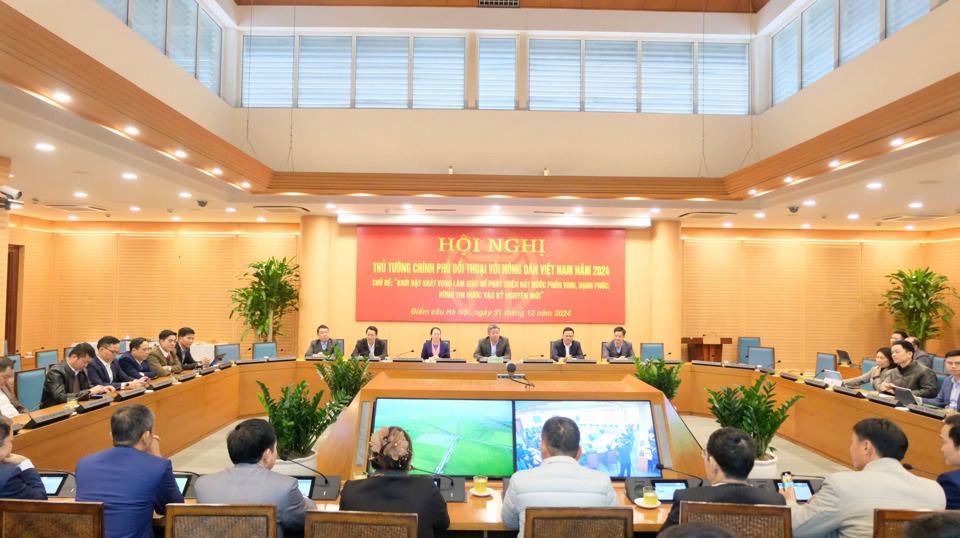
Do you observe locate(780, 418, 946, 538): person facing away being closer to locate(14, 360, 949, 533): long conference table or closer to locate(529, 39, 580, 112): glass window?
locate(14, 360, 949, 533): long conference table

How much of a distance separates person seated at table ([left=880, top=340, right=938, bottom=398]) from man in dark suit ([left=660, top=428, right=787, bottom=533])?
4.40m

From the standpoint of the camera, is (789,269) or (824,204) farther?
(789,269)

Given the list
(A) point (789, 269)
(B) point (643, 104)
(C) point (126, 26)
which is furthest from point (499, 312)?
(C) point (126, 26)

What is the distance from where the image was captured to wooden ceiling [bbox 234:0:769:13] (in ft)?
31.4

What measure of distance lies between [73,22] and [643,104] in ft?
25.8

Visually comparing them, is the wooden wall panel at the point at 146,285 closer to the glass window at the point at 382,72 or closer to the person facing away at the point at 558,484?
the glass window at the point at 382,72

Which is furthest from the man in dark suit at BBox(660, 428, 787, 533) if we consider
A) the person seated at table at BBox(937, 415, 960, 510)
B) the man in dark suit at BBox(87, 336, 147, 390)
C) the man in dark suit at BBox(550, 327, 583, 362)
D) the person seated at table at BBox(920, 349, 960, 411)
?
the man in dark suit at BBox(550, 327, 583, 362)

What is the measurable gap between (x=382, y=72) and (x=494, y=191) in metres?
3.26

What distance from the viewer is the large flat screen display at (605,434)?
10.3 feet

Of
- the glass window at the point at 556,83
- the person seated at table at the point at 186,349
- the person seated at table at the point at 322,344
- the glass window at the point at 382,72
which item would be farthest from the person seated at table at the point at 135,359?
the glass window at the point at 556,83

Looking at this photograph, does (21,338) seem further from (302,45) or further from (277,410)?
(277,410)

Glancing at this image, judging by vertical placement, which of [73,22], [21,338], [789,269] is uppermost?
[73,22]

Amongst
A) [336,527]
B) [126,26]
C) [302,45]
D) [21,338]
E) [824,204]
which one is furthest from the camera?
[21,338]

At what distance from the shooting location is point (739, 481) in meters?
2.20
